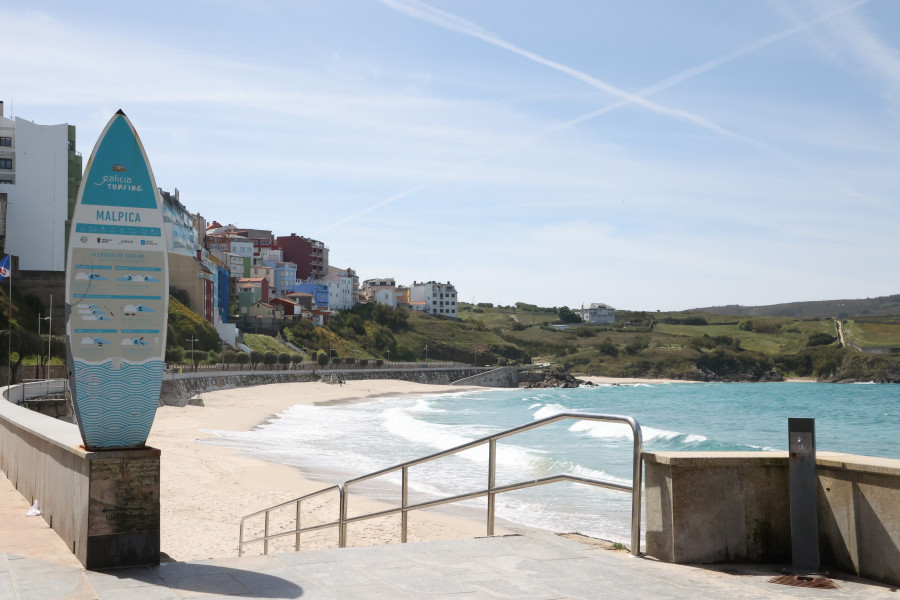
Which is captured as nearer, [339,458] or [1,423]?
[1,423]

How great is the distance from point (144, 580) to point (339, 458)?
22418mm

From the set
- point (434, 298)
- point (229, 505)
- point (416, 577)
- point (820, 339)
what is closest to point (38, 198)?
point (229, 505)

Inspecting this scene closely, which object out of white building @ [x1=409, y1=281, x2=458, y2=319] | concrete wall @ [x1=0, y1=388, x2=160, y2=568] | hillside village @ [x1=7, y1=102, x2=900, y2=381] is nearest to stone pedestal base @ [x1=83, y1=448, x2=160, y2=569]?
concrete wall @ [x1=0, y1=388, x2=160, y2=568]

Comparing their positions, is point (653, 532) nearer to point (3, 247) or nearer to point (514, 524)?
point (514, 524)

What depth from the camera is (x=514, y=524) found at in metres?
15.1

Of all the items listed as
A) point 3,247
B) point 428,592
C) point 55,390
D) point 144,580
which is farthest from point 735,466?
point 3,247

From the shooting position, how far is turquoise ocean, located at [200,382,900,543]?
18.1 meters

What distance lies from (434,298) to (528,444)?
12827cm

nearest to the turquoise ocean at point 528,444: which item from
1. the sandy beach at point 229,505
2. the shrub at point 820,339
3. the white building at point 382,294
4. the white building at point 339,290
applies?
the sandy beach at point 229,505

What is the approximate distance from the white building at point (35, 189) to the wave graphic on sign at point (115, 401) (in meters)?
59.6

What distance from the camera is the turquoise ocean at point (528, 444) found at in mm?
18078


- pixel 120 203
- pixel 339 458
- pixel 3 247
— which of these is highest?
pixel 3 247

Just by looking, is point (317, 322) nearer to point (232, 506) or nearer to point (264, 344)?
point (264, 344)

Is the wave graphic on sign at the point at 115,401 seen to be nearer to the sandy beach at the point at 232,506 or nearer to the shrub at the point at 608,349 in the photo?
the sandy beach at the point at 232,506
